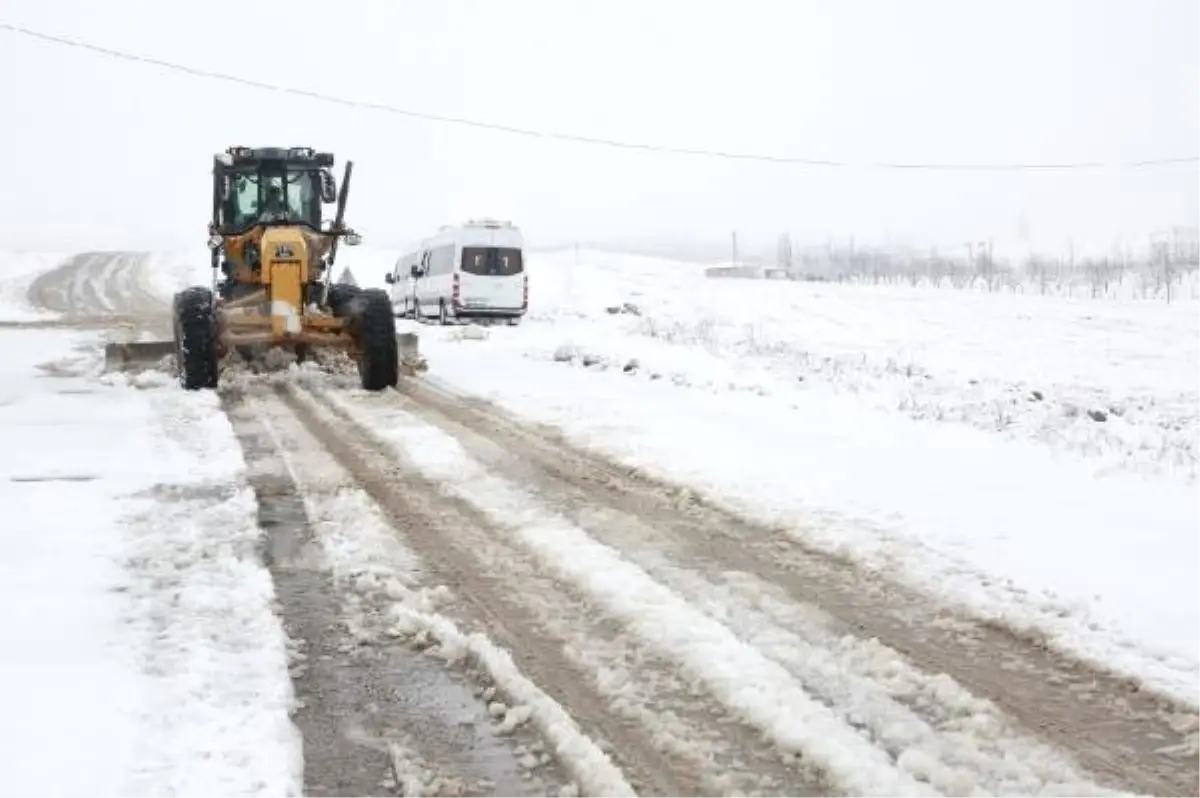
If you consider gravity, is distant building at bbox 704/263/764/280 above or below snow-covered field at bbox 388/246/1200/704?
above

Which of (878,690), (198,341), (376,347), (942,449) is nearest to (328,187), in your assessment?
(376,347)

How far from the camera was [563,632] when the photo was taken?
185 inches

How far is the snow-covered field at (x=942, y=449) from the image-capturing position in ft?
17.2

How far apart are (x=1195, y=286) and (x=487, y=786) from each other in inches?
2929

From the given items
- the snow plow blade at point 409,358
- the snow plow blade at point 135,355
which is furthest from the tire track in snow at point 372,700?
the snow plow blade at point 135,355

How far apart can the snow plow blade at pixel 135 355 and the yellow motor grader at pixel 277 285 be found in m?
0.09

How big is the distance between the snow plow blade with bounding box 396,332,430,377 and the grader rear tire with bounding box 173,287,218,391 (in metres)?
2.20

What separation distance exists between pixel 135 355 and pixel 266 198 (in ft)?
9.37

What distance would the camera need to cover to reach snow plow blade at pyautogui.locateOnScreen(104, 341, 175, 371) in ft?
49.2

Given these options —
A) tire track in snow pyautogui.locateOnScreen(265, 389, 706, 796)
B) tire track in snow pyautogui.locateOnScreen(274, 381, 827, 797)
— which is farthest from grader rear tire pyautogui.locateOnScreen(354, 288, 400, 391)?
tire track in snow pyautogui.locateOnScreen(274, 381, 827, 797)

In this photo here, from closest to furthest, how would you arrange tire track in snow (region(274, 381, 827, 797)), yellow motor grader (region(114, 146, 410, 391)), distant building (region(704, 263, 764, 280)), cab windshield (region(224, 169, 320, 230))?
tire track in snow (region(274, 381, 827, 797)), yellow motor grader (region(114, 146, 410, 391)), cab windshield (region(224, 169, 320, 230)), distant building (region(704, 263, 764, 280))

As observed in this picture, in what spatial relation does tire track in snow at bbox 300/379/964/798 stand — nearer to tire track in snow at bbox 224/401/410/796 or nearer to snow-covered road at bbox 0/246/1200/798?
snow-covered road at bbox 0/246/1200/798

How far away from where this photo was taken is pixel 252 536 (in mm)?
6207

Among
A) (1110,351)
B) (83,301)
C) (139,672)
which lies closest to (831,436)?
(139,672)
